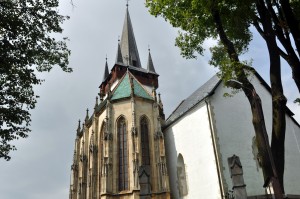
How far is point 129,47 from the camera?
42.7 m

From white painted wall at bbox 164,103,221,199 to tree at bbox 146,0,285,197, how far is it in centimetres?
822

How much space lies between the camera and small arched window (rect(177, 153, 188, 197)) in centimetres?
2091

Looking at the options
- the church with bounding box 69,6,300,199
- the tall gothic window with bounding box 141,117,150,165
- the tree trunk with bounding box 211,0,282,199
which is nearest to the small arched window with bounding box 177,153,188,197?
the church with bounding box 69,6,300,199

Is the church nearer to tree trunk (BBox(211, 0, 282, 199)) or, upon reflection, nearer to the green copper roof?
the green copper roof

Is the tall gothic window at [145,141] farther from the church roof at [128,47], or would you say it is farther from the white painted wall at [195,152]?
the church roof at [128,47]

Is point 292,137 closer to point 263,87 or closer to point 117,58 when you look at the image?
point 263,87

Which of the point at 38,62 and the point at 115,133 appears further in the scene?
the point at 115,133

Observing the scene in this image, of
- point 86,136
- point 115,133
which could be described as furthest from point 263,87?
point 86,136

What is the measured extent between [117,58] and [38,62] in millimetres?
29313

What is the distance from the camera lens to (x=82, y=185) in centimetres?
2462

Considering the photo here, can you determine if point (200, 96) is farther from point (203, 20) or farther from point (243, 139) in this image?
point (203, 20)

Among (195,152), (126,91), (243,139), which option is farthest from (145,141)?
(243,139)

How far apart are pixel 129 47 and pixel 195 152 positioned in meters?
25.5

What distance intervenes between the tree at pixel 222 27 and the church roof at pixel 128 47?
28.2 m
